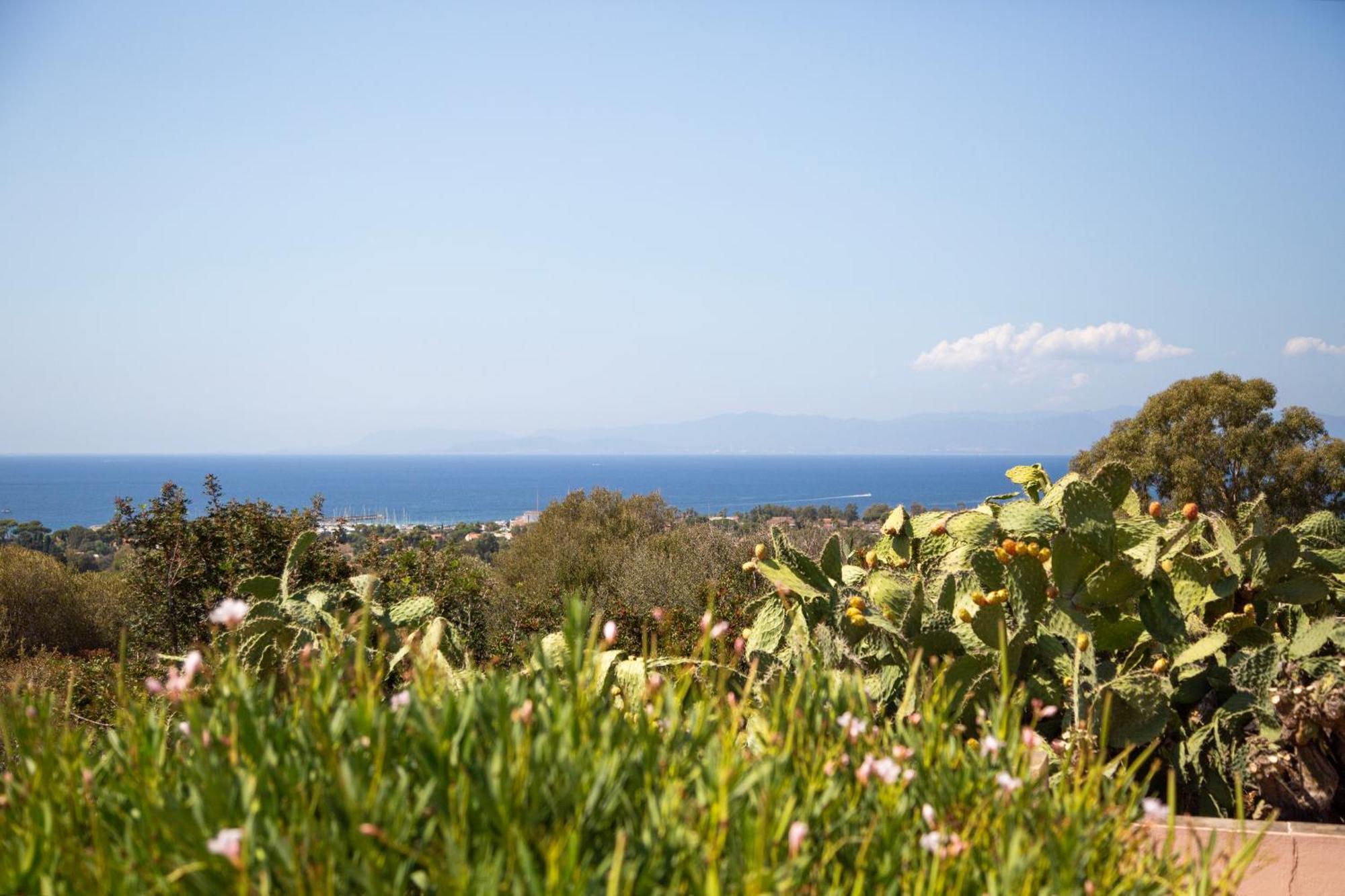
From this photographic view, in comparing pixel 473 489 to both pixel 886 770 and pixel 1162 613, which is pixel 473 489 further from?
pixel 886 770

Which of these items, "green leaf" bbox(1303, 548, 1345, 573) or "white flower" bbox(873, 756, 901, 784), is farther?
"green leaf" bbox(1303, 548, 1345, 573)

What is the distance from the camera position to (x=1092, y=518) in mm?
2654

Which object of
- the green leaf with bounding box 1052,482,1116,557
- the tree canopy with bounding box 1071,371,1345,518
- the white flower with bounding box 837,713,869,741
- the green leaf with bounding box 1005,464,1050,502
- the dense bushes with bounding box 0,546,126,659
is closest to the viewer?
the white flower with bounding box 837,713,869,741

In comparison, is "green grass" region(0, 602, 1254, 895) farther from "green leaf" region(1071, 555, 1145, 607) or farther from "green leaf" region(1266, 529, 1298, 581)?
"green leaf" region(1266, 529, 1298, 581)

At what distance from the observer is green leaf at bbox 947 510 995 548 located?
2.97m

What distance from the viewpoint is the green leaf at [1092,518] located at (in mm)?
2639

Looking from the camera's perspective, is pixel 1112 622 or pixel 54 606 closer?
pixel 1112 622

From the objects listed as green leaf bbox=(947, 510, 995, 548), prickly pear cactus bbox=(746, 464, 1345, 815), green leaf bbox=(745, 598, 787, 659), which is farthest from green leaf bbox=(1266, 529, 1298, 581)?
green leaf bbox=(745, 598, 787, 659)

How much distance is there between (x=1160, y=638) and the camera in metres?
2.75

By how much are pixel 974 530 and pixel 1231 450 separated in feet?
86.9

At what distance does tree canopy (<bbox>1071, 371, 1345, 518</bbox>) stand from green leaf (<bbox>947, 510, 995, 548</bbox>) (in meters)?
23.2

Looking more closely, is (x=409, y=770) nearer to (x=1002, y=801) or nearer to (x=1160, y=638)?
(x=1002, y=801)

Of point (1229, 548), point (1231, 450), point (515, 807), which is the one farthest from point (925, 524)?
point (1231, 450)

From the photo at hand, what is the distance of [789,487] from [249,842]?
5959 inches
